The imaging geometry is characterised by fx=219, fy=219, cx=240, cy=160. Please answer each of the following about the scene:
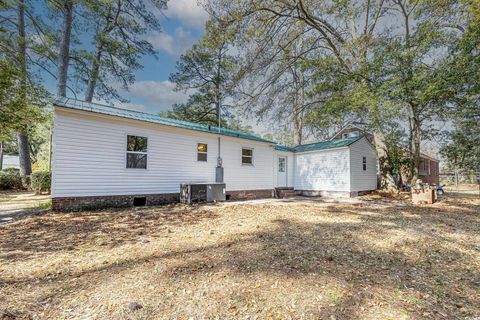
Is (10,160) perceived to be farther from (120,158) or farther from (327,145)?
(327,145)

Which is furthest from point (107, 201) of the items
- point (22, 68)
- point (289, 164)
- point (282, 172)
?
point (289, 164)

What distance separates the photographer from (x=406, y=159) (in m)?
13.6

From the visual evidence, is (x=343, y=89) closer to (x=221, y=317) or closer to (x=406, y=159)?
(x=406, y=159)

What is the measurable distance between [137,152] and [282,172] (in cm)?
898

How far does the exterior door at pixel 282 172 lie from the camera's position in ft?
46.0

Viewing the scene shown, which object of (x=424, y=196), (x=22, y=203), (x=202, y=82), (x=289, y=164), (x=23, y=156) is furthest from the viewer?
(x=202, y=82)

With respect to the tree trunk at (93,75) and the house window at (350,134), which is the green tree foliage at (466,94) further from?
the tree trunk at (93,75)

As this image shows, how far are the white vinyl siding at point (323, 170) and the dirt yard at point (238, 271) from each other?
7.14m

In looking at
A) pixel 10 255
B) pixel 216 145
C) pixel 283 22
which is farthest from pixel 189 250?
pixel 283 22

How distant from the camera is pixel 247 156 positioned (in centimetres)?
1202

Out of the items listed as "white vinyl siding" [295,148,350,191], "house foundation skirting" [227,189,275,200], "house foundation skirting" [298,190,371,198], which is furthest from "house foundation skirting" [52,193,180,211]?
"white vinyl siding" [295,148,350,191]

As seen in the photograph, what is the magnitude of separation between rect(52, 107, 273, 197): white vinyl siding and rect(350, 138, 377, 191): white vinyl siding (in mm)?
6702

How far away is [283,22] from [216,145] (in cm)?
713

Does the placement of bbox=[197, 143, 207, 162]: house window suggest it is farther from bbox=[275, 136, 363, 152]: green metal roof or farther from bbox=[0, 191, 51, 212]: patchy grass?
bbox=[0, 191, 51, 212]: patchy grass
